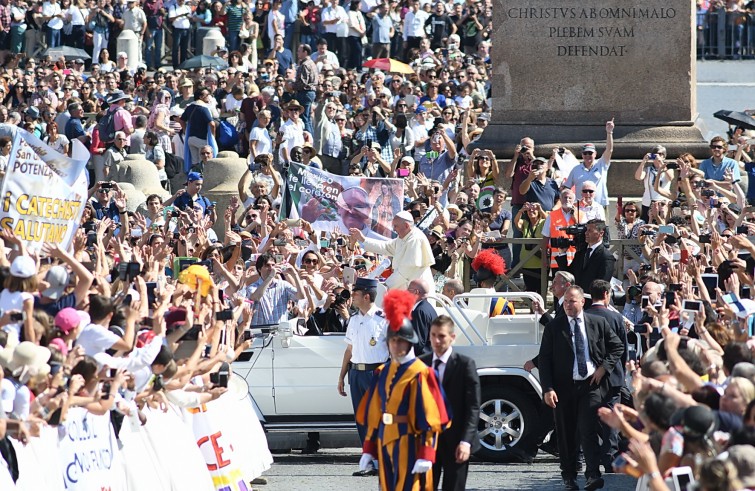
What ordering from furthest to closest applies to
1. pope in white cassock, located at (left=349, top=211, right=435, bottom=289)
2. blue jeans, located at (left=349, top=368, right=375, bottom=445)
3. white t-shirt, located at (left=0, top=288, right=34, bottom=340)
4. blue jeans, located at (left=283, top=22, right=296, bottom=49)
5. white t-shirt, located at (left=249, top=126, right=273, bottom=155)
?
blue jeans, located at (left=283, top=22, right=296, bottom=49) < white t-shirt, located at (left=249, top=126, right=273, bottom=155) < pope in white cassock, located at (left=349, top=211, right=435, bottom=289) < blue jeans, located at (left=349, top=368, right=375, bottom=445) < white t-shirt, located at (left=0, top=288, right=34, bottom=340)

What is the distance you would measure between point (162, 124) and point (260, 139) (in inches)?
81.7

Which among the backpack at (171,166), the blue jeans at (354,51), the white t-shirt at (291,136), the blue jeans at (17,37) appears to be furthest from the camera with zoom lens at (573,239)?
the blue jeans at (17,37)

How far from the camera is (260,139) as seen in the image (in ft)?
75.4

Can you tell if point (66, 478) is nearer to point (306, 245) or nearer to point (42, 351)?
point (42, 351)

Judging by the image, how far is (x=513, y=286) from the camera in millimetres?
17438

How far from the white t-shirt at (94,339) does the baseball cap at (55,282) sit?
2.99 feet

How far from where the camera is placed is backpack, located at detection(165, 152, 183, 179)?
2353 centimetres

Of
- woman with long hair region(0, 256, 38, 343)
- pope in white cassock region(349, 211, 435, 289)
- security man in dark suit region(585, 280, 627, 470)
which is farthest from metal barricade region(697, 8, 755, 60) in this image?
woman with long hair region(0, 256, 38, 343)

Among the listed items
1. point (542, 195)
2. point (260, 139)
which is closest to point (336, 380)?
point (542, 195)

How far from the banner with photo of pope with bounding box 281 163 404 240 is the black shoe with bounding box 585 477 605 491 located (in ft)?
18.0

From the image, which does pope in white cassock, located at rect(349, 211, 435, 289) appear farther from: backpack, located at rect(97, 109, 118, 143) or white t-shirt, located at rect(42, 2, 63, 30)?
white t-shirt, located at rect(42, 2, 63, 30)

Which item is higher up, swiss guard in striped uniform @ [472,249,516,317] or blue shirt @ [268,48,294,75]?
blue shirt @ [268,48,294,75]

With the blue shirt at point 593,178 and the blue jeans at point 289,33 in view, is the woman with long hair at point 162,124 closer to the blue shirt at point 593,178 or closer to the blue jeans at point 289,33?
the blue shirt at point 593,178

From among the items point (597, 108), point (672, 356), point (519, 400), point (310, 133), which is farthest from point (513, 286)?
point (672, 356)
